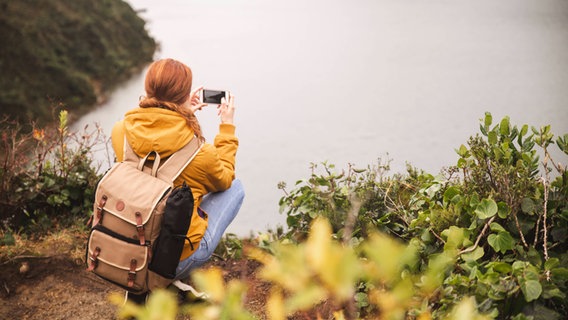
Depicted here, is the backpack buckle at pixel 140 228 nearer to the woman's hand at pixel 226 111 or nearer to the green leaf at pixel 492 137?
the woman's hand at pixel 226 111

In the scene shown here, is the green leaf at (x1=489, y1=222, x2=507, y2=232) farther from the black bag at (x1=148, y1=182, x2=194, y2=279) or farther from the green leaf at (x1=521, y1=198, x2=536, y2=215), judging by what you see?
the black bag at (x1=148, y1=182, x2=194, y2=279)

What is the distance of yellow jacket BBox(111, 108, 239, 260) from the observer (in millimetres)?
2151

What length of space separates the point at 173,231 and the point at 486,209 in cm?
117

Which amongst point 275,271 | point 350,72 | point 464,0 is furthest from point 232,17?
point 275,271

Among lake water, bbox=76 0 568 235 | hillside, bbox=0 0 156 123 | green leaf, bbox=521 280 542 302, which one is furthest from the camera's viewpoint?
hillside, bbox=0 0 156 123

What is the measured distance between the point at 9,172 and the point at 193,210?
→ 1.64m

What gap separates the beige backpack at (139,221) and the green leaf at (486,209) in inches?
42.3

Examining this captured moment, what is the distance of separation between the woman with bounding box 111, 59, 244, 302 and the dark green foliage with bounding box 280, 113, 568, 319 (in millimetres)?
651

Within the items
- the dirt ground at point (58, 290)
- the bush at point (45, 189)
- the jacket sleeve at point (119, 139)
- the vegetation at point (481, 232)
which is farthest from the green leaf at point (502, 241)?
the bush at point (45, 189)

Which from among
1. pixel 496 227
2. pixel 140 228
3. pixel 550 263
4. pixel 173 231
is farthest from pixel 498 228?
pixel 140 228

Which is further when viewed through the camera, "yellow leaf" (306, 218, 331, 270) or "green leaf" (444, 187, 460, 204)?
"green leaf" (444, 187, 460, 204)

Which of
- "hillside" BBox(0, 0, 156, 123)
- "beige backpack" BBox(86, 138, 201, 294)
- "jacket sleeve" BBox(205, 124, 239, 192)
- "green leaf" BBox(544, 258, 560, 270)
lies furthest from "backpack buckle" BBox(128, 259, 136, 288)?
"hillside" BBox(0, 0, 156, 123)

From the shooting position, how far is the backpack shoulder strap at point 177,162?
7.07ft

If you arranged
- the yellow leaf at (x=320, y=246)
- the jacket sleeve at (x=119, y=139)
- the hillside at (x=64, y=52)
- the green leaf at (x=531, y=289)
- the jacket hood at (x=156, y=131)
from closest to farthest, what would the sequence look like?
1. the yellow leaf at (x=320, y=246)
2. the green leaf at (x=531, y=289)
3. the jacket hood at (x=156, y=131)
4. the jacket sleeve at (x=119, y=139)
5. the hillside at (x=64, y=52)
